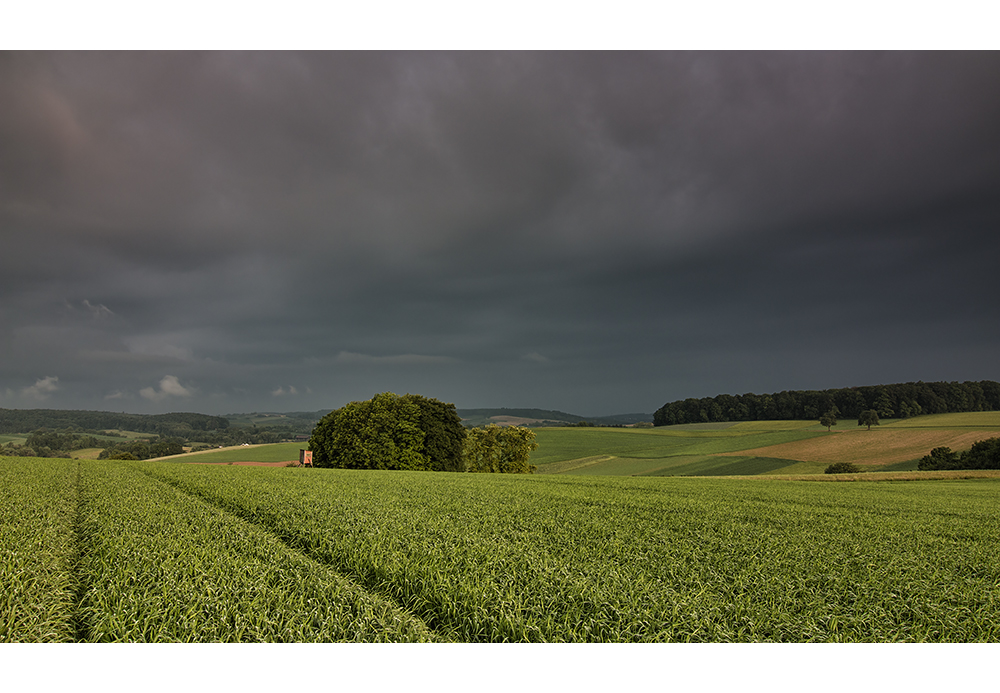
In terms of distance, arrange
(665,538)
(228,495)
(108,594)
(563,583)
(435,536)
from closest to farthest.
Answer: (108,594) < (563,583) < (435,536) < (665,538) < (228,495)

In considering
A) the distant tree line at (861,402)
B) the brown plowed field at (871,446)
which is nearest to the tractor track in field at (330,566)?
the brown plowed field at (871,446)

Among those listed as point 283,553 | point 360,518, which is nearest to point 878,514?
point 360,518

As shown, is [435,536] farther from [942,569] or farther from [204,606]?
[942,569]

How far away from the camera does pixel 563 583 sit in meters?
5.98

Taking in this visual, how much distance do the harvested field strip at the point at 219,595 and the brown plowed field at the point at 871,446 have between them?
216 ft

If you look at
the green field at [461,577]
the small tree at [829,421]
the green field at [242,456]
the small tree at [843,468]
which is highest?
the green field at [461,577]

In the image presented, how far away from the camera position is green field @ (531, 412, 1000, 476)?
55.7 m

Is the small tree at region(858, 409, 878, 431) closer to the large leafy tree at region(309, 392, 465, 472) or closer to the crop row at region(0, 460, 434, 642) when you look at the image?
the large leafy tree at region(309, 392, 465, 472)

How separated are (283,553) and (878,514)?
711 inches

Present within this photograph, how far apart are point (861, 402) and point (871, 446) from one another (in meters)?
32.9

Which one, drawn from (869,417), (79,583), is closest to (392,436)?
(79,583)

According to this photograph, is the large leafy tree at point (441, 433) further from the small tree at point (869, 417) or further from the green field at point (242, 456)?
the small tree at point (869, 417)

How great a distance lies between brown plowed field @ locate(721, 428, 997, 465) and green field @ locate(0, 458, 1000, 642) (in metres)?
55.5

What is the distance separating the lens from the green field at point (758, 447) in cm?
5566
